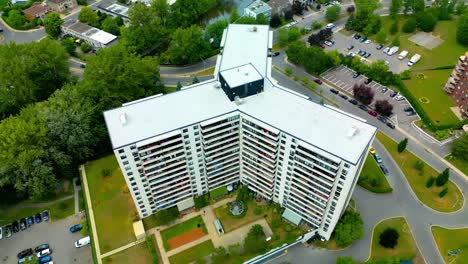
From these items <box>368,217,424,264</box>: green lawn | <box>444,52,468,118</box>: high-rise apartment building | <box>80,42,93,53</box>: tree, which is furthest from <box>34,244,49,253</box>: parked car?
<box>444,52,468,118</box>: high-rise apartment building

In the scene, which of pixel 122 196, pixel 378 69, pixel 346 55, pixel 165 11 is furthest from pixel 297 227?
pixel 165 11

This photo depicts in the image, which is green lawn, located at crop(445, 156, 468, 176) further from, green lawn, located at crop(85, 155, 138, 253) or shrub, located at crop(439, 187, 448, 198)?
green lawn, located at crop(85, 155, 138, 253)

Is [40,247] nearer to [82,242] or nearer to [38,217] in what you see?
[38,217]

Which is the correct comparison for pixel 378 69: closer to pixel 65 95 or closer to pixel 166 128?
pixel 166 128

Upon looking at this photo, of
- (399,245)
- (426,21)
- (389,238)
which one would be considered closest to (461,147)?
(399,245)

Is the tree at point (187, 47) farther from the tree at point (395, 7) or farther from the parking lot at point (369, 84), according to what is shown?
the tree at point (395, 7)

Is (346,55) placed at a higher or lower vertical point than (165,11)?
lower
